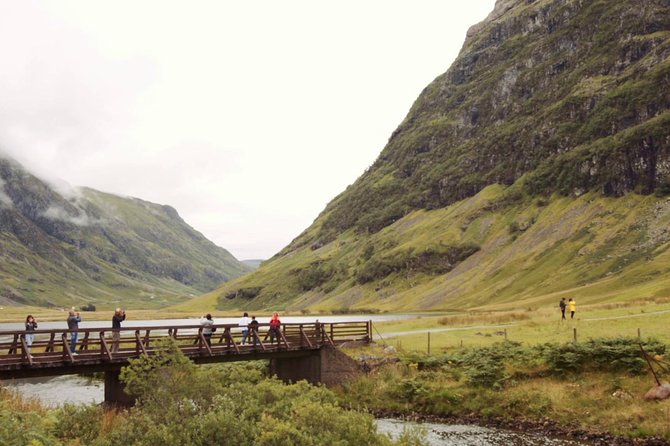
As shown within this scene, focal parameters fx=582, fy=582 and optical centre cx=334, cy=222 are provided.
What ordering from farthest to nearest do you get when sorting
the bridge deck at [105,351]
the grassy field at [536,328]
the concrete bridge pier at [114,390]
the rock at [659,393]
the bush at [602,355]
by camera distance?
the grassy field at [536,328] → the bush at [602,355] → the concrete bridge pier at [114,390] → the rock at [659,393] → the bridge deck at [105,351]

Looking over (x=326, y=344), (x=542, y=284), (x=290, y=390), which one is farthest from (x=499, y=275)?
(x=290, y=390)

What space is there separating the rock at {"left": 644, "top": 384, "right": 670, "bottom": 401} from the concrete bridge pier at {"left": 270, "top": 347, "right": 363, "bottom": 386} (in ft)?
63.2

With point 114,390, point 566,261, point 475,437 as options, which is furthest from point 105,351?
point 566,261

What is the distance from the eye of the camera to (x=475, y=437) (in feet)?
103

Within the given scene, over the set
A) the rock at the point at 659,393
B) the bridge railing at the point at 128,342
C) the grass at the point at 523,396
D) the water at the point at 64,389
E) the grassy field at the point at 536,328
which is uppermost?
the bridge railing at the point at 128,342

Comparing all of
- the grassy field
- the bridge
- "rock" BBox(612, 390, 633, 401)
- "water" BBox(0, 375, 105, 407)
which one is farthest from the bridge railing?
"rock" BBox(612, 390, 633, 401)

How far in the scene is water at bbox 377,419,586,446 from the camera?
29.7 meters

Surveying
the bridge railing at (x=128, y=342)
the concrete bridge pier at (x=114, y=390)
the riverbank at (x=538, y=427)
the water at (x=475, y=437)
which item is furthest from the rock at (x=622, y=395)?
the concrete bridge pier at (x=114, y=390)

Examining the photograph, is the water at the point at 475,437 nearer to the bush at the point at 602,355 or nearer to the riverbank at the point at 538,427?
the riverbank at the point at 538,427

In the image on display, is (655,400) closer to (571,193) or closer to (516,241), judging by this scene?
(516,241)

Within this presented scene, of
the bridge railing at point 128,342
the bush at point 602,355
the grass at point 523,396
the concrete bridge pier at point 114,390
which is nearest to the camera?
the bridge railing at point 128,342

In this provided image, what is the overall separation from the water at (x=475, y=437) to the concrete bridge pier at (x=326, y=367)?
906 cm

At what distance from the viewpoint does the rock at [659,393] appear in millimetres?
30312

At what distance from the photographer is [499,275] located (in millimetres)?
171625
